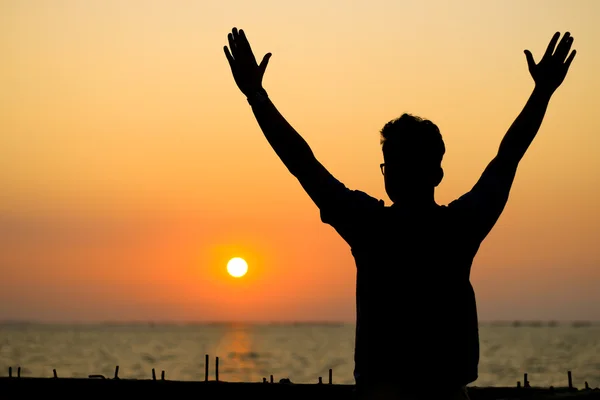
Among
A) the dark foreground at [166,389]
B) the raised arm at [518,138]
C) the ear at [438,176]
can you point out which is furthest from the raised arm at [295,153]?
the dark foreground at [166,389]

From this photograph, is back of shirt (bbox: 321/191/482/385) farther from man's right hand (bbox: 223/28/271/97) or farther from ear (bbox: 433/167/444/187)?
man's right hand (bbox: 223/28/271/97)

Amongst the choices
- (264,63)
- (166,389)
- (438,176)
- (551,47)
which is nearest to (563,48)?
(551,47)

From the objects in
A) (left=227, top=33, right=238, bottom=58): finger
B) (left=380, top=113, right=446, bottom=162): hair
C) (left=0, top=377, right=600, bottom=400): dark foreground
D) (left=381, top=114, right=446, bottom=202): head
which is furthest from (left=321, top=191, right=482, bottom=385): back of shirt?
(left=0, top=377, right=600, bottom=400): dark foreground

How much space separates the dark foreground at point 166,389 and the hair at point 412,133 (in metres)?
10.2

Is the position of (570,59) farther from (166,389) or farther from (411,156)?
(166,389)

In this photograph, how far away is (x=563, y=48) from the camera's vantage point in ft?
15.4

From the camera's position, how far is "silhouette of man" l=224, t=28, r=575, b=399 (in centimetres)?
380

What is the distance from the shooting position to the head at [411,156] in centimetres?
389

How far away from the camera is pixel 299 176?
381cm

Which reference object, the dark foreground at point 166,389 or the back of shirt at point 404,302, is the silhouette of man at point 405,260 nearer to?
the back of shirt at point 404,302

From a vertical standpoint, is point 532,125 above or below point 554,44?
below

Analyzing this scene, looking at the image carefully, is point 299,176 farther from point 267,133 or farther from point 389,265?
point 389,265

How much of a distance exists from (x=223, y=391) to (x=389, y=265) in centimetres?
1086

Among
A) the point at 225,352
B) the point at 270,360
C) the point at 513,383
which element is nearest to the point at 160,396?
the point at 513,383
